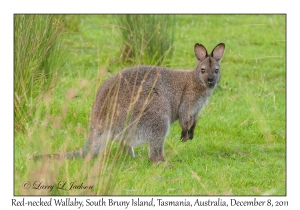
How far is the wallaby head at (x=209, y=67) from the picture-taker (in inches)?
337

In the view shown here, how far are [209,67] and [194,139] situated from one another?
3.86ft

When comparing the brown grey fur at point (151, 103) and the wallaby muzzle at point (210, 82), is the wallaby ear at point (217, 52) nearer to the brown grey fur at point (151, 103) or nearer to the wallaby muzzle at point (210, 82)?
the brown grey fur at point (151, 103)

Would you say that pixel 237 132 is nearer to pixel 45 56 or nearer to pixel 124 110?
pixel 124 110

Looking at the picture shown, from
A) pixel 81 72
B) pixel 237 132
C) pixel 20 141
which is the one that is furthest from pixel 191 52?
pixel 20 141

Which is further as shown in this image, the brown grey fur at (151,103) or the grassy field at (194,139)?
the brown grey fur at (151,103)

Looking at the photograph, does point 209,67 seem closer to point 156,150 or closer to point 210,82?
point 210,82

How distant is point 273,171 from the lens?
8.10 meters

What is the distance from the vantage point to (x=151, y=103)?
780 centimetres

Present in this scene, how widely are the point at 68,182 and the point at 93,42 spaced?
8880mm

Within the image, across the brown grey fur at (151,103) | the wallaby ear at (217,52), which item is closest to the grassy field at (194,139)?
the brown grey fur at (151,103)

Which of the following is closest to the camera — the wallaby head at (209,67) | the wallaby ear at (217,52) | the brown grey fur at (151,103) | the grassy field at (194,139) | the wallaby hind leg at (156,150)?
the grassy field at (194,139)

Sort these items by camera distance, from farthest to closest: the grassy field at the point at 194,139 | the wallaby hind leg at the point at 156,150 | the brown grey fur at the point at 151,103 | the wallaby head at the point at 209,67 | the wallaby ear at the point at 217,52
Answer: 1. the wallaby ear at the point at 217,52
2. the wallaby head at the point at 209,67
3. the wallaby hind leg at the point at 156,150
4. the brown grey fur at the point at 151,103
5. the grassy field at the point at 194,139

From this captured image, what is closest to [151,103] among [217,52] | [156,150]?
[156,150]

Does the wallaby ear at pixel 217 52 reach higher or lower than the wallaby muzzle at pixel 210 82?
higher
